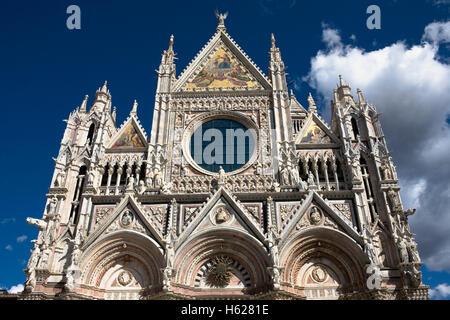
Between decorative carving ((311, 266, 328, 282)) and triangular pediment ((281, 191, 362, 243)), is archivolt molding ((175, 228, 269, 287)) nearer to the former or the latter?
triangular pediment ((281, 191, 362, 243))

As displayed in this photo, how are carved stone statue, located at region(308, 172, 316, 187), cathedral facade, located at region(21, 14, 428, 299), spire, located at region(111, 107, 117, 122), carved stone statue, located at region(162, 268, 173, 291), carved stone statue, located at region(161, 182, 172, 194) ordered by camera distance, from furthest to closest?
spire, located at region(111, 107, 117, 122)
carved stone statue, located at region(161, 182, 172, 194)
carved stone statue, located at region(308, 172, 316, 187)
cathedral facade, located at region(21, 14, 428, 299)
carved stone statue, located at region(162, 268, 173, 291)

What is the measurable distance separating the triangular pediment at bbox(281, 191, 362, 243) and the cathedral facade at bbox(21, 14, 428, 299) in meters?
0.05

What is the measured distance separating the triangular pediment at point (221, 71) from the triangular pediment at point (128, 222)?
820cm

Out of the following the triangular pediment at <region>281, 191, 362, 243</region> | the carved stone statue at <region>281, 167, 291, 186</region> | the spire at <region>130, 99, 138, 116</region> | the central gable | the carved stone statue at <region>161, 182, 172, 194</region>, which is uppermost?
the central gable

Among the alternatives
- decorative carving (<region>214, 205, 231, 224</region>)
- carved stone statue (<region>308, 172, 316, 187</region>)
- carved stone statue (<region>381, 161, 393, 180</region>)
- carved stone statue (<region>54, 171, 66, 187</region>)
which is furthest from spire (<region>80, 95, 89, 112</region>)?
carved stone statue (<region>381, 161, 393, 180</region>)

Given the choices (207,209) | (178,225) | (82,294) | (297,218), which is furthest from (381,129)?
(82,294)

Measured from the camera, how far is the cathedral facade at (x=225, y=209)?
1536cm

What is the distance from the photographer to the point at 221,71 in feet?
74.7

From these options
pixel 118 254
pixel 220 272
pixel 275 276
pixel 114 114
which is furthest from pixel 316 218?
pixel 114 114

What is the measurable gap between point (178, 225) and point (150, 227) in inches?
49.3

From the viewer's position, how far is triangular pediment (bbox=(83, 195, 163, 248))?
53.1 ft

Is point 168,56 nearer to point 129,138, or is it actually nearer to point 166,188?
point 129,138

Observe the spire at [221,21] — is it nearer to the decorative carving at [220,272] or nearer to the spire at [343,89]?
the spire at [343,89]

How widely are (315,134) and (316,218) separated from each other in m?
5.42
